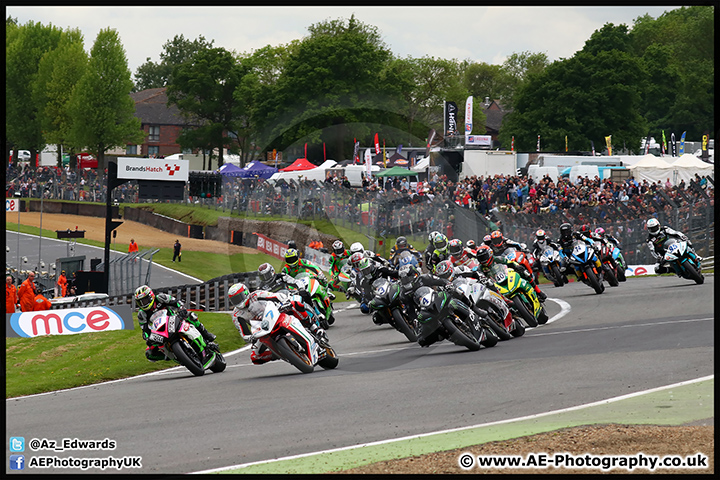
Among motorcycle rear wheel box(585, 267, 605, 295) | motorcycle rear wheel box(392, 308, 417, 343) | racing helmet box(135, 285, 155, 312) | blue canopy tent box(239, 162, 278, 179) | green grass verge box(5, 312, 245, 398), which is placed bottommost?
green grass verge box(5, 312, 245, 398)

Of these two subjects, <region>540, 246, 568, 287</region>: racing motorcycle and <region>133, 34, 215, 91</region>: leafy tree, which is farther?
<region>133, 34, 215, 91</region>: leafy tree

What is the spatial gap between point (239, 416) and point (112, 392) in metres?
3.75

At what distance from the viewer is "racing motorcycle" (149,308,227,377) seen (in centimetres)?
1309

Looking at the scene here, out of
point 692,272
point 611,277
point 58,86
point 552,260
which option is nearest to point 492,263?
point 552,260

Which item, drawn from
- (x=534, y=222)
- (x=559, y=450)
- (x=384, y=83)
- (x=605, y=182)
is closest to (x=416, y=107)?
(x=384, y=83)

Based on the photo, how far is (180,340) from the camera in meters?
13.3

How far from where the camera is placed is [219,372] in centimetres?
1405

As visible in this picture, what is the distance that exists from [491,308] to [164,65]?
131m

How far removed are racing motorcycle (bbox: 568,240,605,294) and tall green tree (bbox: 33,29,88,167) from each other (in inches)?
2604

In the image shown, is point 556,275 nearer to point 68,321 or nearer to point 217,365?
point 217,365

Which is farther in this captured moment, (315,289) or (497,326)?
(315,289)

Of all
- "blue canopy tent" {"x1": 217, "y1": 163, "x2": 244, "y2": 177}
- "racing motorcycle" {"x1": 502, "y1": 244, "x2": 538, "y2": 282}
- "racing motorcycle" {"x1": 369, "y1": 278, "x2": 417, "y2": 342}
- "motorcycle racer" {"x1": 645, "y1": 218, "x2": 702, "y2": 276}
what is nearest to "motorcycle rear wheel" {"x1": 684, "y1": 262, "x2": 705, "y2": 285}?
"motorcycle racer" {"x1": 645, "y1": 218, "x2": 702, "y2": 276}

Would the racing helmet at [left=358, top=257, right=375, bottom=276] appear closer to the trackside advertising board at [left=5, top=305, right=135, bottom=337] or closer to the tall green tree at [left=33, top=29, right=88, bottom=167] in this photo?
the trackside advertising board at [left=5, top=305, right=135, bottom=337]

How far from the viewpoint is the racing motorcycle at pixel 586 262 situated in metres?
20.6
